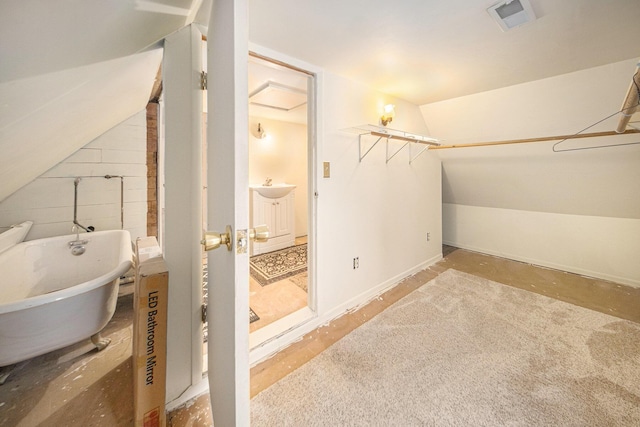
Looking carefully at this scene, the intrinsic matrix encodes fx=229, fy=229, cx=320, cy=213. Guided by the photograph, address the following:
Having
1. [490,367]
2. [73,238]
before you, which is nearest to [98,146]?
[73,238]

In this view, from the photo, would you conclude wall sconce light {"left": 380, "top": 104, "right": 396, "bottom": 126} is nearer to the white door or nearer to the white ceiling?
the white ceiling

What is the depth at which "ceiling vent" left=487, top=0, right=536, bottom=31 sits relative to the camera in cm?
108

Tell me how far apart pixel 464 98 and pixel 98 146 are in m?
3.59

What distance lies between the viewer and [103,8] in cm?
68

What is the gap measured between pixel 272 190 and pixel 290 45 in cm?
214

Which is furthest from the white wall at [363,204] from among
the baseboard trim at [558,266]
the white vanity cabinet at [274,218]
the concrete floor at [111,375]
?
the white vanity cabinet at [274,218]

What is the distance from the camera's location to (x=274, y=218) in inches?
140

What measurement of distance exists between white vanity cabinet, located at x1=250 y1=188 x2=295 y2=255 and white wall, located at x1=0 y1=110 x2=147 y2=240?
129cm

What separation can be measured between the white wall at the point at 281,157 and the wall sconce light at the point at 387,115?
1.72 metres

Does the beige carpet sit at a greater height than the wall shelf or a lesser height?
lesser

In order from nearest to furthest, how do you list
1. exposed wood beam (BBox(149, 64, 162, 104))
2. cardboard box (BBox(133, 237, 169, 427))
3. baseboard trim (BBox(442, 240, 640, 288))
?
cardboard box (BBox(133, 237, 169, 427)), exposed wood beam (BBox(149, 64, 162, 104)), baseboard trim (BBox(442, 240, 640, 288))

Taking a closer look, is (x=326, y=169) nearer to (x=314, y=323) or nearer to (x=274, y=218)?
(x=314, y=323)

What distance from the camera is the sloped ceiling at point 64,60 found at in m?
0.59

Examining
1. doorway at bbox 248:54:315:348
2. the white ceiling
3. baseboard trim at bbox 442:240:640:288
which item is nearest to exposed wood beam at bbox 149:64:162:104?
doorway at bbox 248:54:315:348
